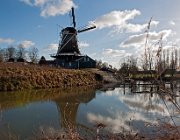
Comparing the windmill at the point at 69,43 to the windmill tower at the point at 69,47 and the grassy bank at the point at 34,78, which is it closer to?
the windmill tower at the point at 69,47

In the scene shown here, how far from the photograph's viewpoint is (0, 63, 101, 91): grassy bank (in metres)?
28.7

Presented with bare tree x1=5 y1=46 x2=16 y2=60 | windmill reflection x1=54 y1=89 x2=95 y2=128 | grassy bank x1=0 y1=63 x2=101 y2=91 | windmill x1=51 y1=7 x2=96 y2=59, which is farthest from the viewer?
bare tree x1=5 y1=46 x2=16 y2=60

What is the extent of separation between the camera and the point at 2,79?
27984mm

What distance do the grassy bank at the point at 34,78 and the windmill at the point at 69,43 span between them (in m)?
8.47

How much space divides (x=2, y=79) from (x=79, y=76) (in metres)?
16.9

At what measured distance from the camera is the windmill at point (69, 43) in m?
50.8

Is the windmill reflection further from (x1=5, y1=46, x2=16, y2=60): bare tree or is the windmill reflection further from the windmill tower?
(x1=5, y1=46, x2=16, y2=60): bare tree

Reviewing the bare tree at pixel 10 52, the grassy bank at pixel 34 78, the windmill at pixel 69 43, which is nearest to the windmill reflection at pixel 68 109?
the grassy bank at pixel 34 78

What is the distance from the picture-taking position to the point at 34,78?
32781 millimetres

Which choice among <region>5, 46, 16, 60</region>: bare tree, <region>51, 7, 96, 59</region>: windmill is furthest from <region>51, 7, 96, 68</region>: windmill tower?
<region>5, 46, 16, 60</region>: bare tree

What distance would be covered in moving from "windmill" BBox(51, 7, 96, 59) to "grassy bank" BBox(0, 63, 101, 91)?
27.8 feet

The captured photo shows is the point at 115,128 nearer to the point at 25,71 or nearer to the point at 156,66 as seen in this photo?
the point at 156,66

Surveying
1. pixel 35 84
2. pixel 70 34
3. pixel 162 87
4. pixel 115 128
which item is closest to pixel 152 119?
pixel 115 128

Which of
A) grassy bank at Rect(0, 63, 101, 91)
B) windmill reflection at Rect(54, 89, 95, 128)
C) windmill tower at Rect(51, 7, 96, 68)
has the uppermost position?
windmill tower at Rect(51, 7, 96, 68)
